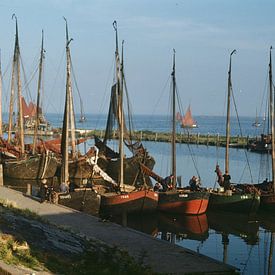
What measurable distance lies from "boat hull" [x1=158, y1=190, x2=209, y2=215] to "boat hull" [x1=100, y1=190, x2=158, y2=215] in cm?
107

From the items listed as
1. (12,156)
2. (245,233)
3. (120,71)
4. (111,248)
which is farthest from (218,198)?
(12,156)

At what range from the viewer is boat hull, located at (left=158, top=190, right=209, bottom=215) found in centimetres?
3127

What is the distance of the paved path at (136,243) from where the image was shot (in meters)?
16.4

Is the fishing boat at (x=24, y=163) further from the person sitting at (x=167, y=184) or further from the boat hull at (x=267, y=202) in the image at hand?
the boat hull at (x=267, y=202)

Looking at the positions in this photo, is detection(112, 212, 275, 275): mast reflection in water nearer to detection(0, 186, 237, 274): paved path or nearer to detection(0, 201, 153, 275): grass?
detection(0, 186, 237, 274): paved path

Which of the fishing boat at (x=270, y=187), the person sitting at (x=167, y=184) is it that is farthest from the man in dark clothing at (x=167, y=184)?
the fishing boat at (x=270, y=187)

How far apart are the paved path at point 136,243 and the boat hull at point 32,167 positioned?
20.3 m

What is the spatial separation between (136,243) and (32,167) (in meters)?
29.2

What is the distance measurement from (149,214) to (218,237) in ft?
16.4

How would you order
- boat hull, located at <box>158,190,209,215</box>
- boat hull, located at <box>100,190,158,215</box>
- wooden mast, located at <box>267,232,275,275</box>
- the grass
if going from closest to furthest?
the grass, wooden mast, located at <box>267,232,275,275</box>, boat hull, located at <box>100,190,158,215</box>, boat hull, located at <box>158,190,209,215</box>

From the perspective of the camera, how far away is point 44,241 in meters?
17.0

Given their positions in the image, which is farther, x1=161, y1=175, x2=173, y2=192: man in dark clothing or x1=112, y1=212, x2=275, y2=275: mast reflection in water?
x1=161, y1=175, x2=173, y2=192: man in dark clothing

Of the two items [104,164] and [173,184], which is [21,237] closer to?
[173,184]

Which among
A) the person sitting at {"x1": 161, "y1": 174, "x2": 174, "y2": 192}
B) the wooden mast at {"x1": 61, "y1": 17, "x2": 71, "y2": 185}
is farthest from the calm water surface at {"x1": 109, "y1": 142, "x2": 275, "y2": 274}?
the wooden mast at {"x1": 61, "y1": 17, "x2": 71, "y2": 185}
